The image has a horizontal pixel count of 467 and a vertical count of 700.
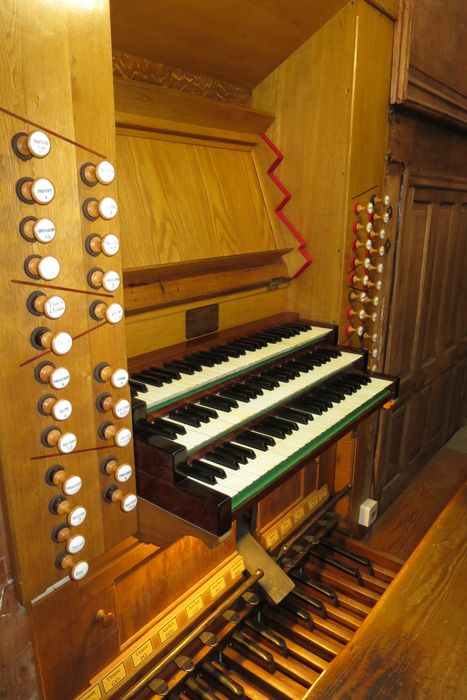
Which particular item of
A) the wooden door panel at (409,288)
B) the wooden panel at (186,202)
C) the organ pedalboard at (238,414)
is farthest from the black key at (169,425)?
the wooden door panel at (409,288)

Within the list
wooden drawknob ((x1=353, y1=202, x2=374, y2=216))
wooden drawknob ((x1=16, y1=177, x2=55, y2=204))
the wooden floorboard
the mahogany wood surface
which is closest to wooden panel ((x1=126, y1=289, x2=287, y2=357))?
wooden drawknob ((x1=353, y1=202, x2=374, y2=216))

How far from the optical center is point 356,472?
2941 millimetres

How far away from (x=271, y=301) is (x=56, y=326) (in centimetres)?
149

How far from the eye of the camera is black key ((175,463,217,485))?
1.37m

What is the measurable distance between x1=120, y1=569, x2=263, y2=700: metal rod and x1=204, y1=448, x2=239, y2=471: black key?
0.80 metres

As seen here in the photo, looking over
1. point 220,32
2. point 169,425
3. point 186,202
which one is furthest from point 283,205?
point 169,425

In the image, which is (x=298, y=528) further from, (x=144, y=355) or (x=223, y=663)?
(x=144, y=355)

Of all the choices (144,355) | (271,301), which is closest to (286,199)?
(271,301)

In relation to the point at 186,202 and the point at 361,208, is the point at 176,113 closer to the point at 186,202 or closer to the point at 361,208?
the point at 186,202

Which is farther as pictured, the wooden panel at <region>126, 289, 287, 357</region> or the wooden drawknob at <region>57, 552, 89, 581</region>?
the wooden panel at <region>126, 289, 287, 357</region>

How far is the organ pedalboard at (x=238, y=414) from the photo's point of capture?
1.36 m

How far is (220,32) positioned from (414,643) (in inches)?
86.6

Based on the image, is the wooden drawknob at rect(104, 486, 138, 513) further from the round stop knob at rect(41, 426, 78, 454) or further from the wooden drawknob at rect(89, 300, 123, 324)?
the wooden drawknob at rect(89, 300, 123, 324)

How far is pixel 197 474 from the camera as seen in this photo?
1391 mm
